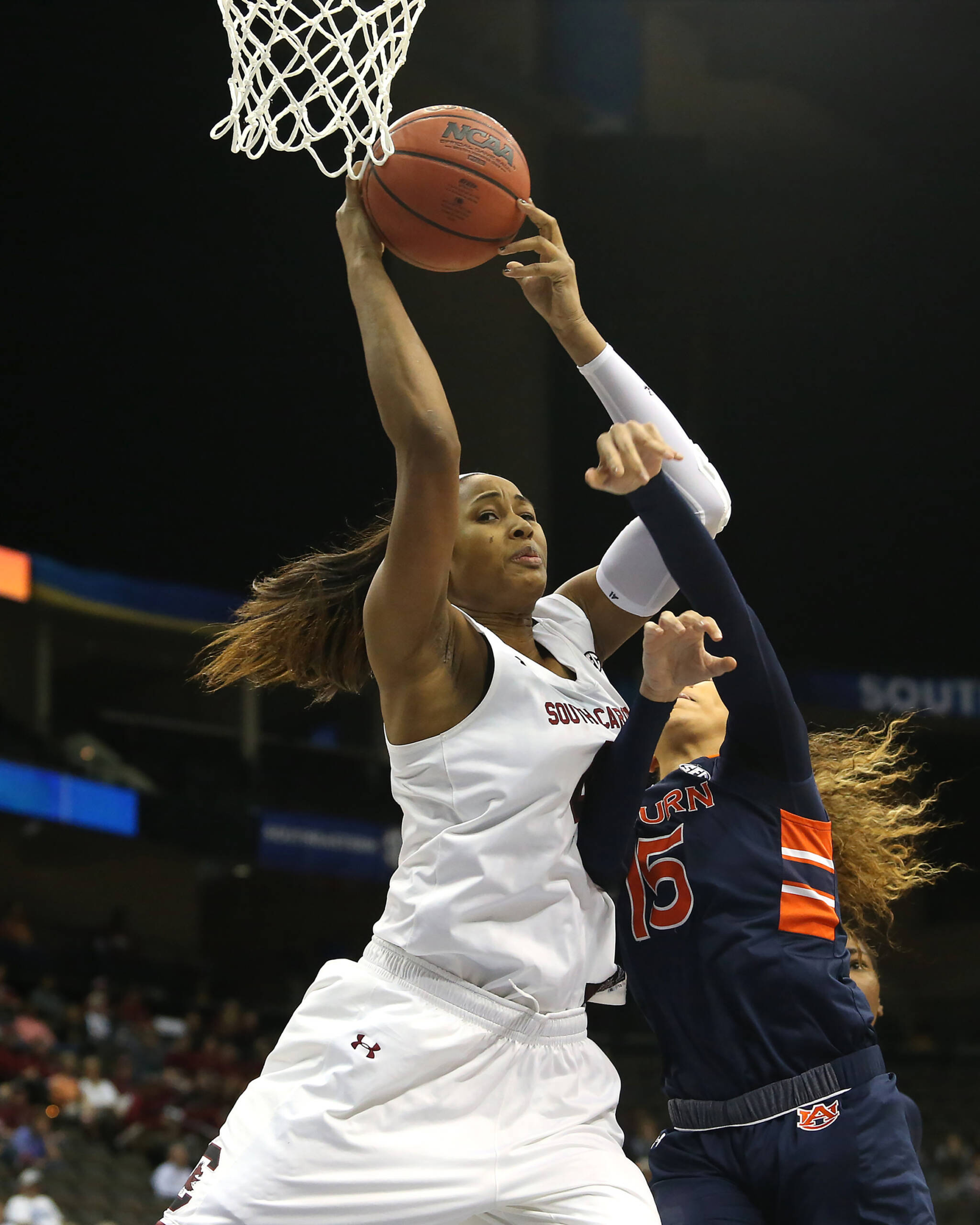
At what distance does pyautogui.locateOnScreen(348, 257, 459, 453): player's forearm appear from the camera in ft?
7.41

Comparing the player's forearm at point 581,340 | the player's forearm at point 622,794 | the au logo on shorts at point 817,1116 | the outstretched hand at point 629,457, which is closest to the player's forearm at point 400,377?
the outstretched hand at point 629,457

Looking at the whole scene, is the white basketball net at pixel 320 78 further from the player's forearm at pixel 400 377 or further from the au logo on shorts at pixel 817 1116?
the au logo on shorts at pixel 817 1116

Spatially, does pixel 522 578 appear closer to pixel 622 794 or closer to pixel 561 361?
pixel 622 794

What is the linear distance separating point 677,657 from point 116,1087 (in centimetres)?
1021

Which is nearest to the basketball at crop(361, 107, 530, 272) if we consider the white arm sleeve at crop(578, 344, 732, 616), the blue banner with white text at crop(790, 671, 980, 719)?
the white arm sleeve at crop(578, 344, 732, 616)

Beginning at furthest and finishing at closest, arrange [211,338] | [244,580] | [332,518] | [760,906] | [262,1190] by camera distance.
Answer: [244,580] < [332,518] < [211,338] < [760,906] < [262,1190]

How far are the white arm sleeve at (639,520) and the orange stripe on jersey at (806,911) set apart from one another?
690 millimetres

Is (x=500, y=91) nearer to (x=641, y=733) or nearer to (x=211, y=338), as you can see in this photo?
(x=211, y=338)

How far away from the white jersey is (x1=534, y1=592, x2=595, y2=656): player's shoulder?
0.39 m

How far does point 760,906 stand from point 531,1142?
710mm

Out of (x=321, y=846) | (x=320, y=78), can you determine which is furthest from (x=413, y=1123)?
(x=321, y=846)

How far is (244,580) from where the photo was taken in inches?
564

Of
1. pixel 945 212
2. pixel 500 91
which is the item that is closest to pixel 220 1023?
pixel 500 91

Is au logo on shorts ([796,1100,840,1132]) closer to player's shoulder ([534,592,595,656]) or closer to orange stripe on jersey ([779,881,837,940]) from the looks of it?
orange stripe on jersey ([779,881,837,940])
